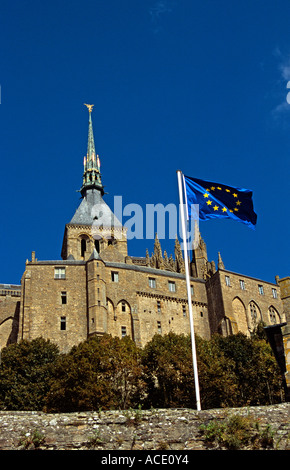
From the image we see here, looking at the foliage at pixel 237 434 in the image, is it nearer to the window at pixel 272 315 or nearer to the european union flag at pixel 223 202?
the european union flag at pixel 223 202

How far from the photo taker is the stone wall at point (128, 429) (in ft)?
62.0

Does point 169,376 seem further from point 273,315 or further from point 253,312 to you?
point 273,315

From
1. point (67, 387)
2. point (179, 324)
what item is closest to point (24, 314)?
point (179, 324)

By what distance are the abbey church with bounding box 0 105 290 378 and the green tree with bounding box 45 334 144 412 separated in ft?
65.2

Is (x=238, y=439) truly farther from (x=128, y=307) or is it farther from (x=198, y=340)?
(x=128, y=307)

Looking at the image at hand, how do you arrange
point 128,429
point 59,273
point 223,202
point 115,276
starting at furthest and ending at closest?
point 115,276
point 59,273
point 223,202
point 128,429

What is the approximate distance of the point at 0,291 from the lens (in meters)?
81.9

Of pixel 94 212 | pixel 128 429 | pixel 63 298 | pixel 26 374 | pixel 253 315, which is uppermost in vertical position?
pixel 94 212

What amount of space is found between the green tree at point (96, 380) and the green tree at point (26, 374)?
2034 millimetres

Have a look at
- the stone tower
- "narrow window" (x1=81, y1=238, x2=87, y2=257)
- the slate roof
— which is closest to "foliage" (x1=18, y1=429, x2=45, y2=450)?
the stone tower

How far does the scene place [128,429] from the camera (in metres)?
19.9

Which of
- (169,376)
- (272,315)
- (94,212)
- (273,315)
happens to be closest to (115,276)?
(272,315)

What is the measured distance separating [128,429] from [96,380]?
2668 cm

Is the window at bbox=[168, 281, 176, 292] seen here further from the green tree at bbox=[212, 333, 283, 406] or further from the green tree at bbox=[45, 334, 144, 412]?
the green tree at bbox=[45, 334, 144, 412]
